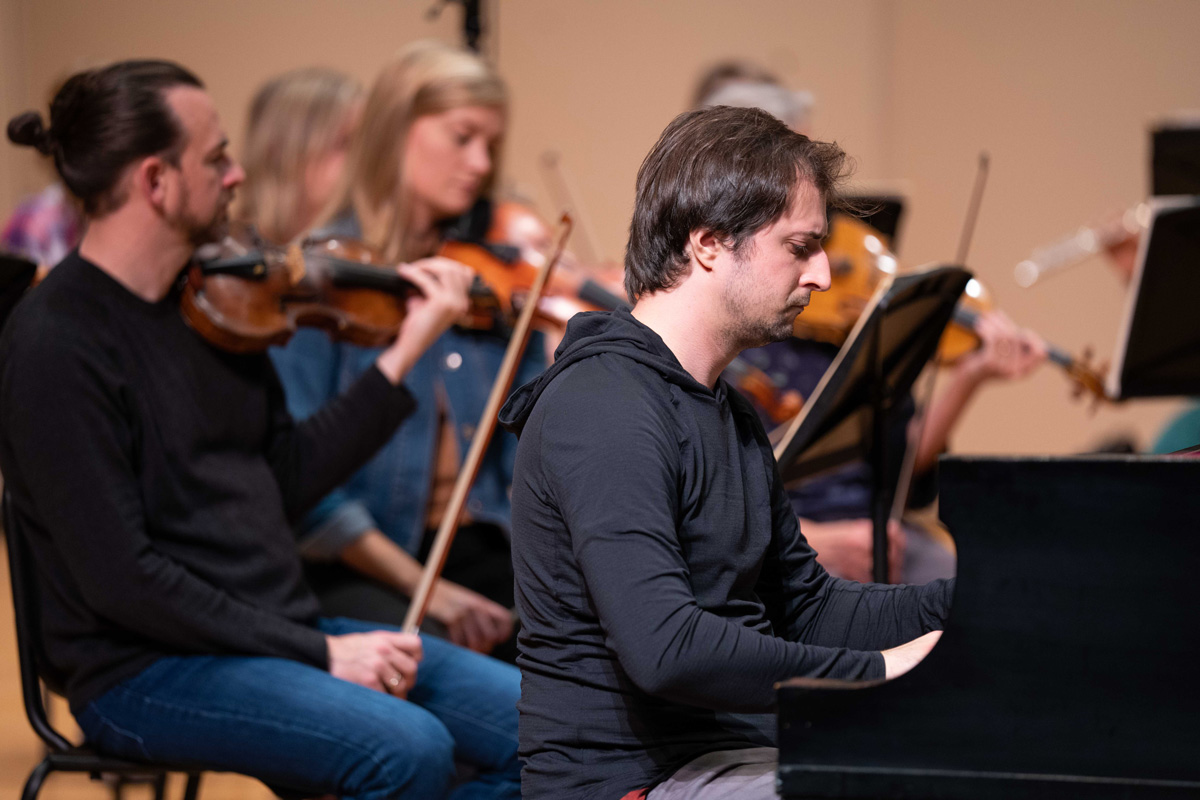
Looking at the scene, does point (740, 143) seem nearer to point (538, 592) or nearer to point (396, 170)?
point (538, 592)

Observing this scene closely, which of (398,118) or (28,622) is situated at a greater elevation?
(398,118)

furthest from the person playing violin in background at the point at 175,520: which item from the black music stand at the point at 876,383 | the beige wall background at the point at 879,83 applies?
the beige wall background at the point at 879,83

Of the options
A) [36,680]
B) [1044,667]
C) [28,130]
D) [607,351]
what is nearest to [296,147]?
[28,130]

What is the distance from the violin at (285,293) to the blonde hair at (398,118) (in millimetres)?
254

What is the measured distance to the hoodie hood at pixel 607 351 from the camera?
1.08 m

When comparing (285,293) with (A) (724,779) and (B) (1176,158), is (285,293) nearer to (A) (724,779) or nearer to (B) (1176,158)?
(A) (724,779)

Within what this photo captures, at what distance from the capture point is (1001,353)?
2381 mm

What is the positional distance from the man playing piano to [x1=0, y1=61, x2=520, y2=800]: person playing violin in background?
453 millimetres

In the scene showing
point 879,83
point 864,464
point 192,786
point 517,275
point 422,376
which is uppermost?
point 879,83

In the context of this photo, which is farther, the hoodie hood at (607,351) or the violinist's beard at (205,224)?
the violinist's beard at (205,224)

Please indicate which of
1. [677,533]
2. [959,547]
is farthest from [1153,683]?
[677,533]

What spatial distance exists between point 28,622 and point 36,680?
0.08m

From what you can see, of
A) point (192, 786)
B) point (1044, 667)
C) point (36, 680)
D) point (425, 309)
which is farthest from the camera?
point (425, 309)

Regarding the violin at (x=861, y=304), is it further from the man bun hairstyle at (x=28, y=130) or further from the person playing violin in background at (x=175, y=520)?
the man bun hairstyle at (x=28, y=130)
